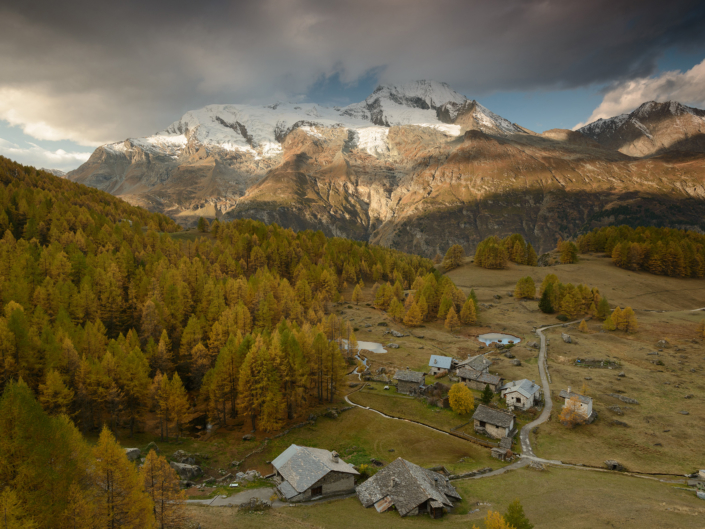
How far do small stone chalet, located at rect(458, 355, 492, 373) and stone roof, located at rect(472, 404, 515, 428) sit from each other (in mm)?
19622

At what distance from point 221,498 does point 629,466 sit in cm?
4646

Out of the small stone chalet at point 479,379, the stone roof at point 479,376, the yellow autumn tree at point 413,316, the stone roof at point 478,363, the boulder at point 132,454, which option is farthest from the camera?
the yellow autumn tree at point 413,316

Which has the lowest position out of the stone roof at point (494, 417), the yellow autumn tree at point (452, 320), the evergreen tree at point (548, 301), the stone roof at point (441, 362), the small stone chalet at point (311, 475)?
the small stone chalet at point (311, 475)

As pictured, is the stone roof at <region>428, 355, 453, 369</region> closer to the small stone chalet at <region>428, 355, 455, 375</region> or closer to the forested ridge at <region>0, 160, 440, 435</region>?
the small stone chalet at <region>428, 355, 455, 375</region>

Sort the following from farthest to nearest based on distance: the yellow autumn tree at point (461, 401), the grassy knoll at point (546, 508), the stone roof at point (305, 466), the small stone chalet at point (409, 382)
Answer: the small stone chalet at point (409, 382) → the yellow autumn tree at point (461, 401) → the stone roof at point (305, 466) → the grassy knoll at point (546, 508)

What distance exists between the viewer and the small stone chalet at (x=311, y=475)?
36.2 m

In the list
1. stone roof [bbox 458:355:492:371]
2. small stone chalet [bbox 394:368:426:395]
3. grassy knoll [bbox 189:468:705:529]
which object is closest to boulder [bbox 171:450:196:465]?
grassy knoll [bbox 189:468:705:529]

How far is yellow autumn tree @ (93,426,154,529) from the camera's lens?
74.8 ft

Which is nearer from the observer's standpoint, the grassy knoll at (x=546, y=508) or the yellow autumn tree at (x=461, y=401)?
the grassy knoll at (x=546, y=508)

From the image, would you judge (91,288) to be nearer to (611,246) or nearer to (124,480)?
(124,480)

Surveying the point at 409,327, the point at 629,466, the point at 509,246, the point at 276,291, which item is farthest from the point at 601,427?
the point at 509,246

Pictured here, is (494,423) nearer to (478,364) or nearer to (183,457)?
(478,364)

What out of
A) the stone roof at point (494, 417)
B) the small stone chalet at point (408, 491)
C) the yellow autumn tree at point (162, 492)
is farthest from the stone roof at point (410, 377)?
the yellow autumn tree at point (162, 492)

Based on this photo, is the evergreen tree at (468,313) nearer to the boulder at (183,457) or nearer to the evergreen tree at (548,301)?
the evergreen tree at (548,301)
